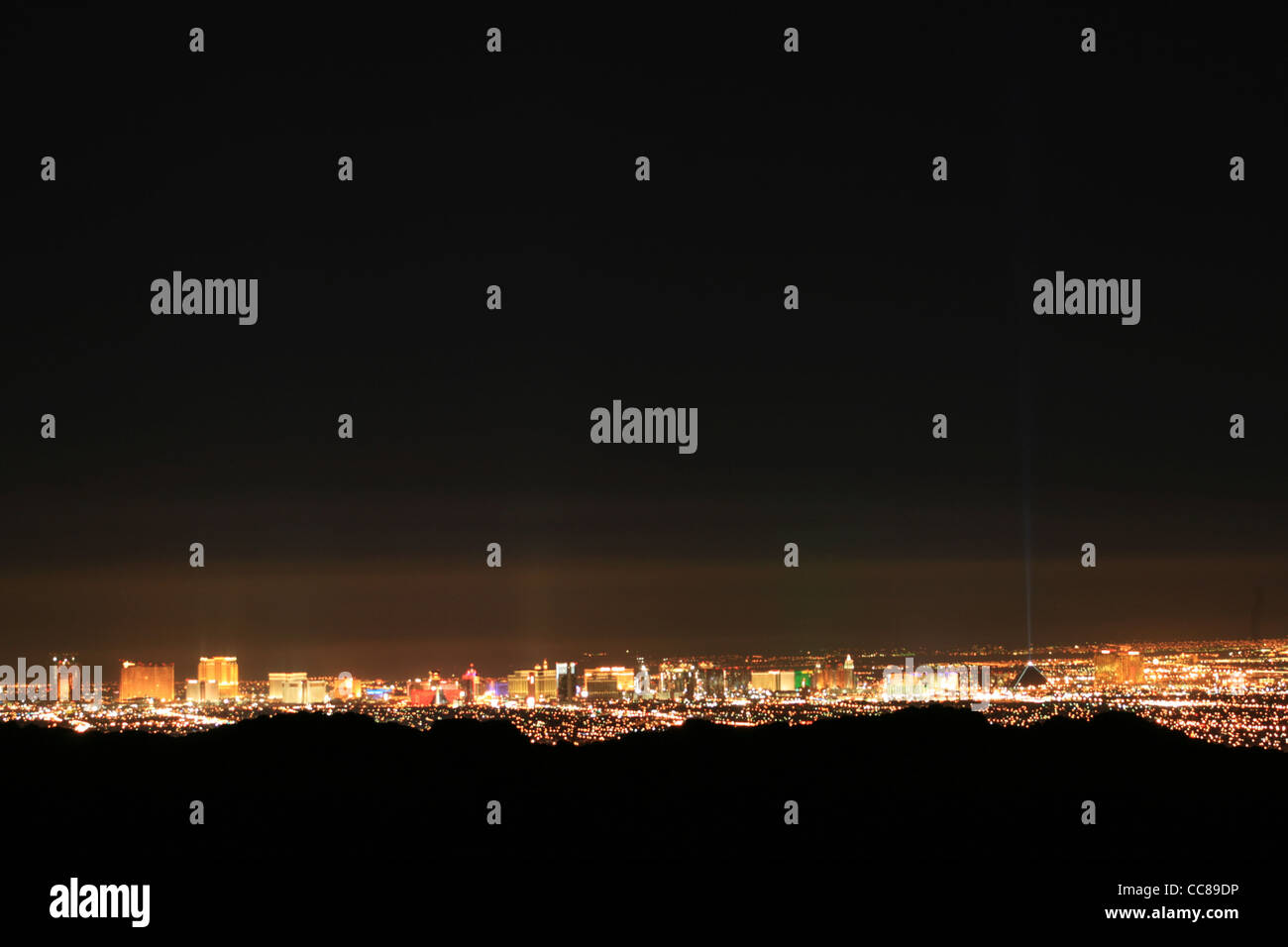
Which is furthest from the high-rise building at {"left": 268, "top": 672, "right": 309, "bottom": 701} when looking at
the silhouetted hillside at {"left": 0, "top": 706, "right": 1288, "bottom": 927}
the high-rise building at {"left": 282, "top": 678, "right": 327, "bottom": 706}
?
the silhouetted hillside at {"left": 0, "top": 706, "right": 1288, "bottom": 927}

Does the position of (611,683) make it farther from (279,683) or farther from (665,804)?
(665,804)

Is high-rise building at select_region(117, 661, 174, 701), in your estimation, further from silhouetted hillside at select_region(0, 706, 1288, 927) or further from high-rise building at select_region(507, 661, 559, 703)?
silhouetted hillside at select_region(0, 706, 1288, 927)

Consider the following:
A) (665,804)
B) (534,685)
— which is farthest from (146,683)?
(665,804)
